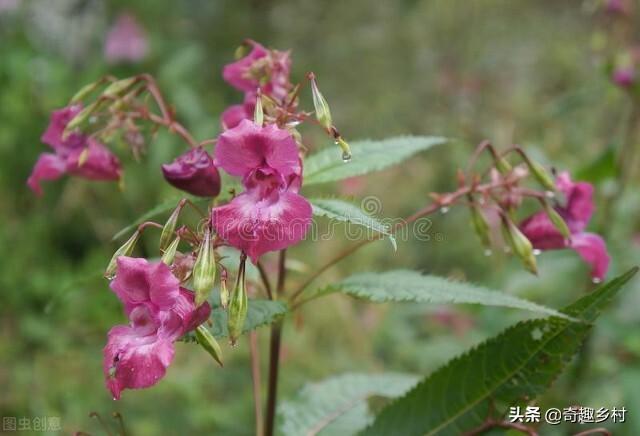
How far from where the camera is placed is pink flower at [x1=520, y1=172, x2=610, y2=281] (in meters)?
1.14

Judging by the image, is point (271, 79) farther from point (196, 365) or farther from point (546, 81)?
point (546, 81)

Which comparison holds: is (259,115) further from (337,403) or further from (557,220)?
(337,403)

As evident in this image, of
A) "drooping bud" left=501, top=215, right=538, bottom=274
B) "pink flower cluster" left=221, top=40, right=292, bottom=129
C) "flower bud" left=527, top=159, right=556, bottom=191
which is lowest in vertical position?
"drooping bud" left=501, top=215, right=538, bottom=274

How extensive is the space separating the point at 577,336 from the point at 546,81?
4.58 metres

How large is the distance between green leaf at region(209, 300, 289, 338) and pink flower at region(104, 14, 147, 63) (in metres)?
3.19

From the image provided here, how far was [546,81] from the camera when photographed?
5184 millimetres

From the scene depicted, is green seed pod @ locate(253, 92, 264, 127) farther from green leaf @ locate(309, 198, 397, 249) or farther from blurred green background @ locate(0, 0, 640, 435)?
blurred green background @ locate(0, 0, 640, 435)

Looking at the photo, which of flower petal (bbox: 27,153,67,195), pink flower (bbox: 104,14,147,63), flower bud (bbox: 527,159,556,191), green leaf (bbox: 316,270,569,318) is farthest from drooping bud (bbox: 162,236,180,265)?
pink flower (bbox: 104,14,147,63)

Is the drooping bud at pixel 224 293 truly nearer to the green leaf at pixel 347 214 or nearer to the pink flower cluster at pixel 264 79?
the green leaf at pixel 347 214

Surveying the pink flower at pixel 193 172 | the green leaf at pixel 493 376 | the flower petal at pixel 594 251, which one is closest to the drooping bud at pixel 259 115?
the pink flower at pixel 193 172

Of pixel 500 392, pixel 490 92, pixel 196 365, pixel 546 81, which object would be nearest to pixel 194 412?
pixel 196 365

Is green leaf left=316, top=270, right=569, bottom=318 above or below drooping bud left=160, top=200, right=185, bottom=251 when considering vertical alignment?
below

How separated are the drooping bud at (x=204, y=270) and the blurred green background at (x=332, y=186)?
24cm

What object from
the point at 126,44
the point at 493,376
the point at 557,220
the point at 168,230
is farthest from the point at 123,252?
the point at 126,44
